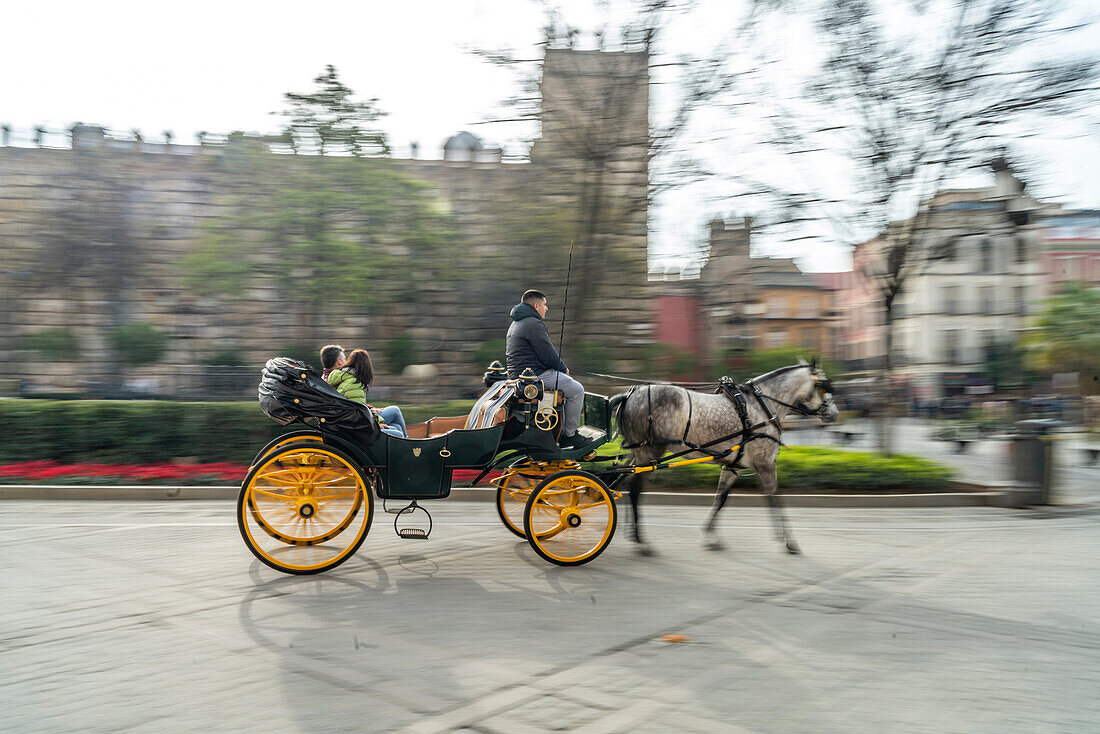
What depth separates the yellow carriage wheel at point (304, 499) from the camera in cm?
565

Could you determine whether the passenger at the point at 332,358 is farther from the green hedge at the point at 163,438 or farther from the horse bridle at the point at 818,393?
the green hedge at the point at 163,438

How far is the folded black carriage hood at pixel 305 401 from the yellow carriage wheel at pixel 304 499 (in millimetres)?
221

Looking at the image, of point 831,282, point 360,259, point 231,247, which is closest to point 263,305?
point 231,247

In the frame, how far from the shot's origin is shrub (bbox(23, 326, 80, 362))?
3300 centimetres

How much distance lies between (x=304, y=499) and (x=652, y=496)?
17.1ft

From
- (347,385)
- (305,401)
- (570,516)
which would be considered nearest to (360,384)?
(347,385)

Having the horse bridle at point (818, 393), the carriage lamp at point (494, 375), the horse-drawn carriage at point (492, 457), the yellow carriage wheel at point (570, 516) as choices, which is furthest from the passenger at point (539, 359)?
the horse bridle at point (818, 393)

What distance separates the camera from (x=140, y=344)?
32031 millimetres

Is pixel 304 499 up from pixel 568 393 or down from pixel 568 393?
down

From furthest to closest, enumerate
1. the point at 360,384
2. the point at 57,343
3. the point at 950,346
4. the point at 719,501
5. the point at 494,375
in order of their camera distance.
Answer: the point at 950,346, the point at 57,343, the point at 719,501, the point at 494,375, the point at 360,384

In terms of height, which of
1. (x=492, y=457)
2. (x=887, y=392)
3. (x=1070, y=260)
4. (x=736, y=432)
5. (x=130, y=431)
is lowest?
(x=130, y=431)

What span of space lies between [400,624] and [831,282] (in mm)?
14911

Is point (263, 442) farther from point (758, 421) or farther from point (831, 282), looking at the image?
point (831, 282)

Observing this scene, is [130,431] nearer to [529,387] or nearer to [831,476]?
[529,387]
